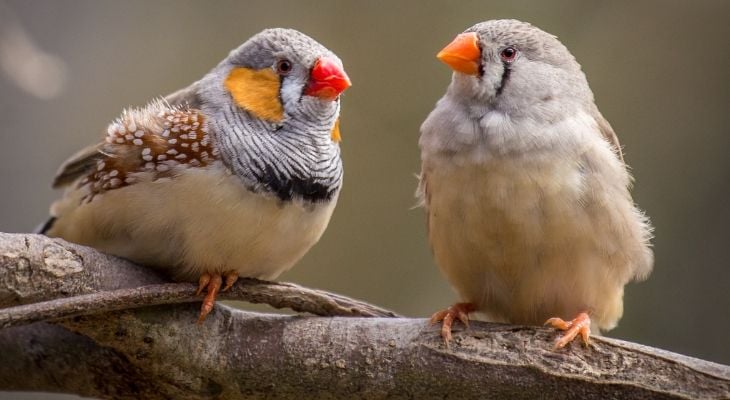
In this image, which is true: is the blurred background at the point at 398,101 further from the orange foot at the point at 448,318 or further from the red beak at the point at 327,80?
the orange foot at the point at 448,318

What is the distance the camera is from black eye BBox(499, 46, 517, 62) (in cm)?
259

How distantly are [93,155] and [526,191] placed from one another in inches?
52.5

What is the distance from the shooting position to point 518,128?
2.47 metres

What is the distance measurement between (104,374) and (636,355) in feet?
4.98

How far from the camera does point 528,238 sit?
2.43 metres

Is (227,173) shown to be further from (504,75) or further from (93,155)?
(504,75)

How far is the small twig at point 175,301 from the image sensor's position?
2174 mm

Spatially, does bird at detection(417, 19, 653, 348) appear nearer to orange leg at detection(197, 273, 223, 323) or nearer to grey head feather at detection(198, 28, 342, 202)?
grey head feather at detection(198, 28, 342, 202)

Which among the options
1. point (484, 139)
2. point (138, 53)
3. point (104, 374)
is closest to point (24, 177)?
point (138, 53)

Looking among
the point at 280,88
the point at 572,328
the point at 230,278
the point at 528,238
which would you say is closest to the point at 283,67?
the point at 280,88

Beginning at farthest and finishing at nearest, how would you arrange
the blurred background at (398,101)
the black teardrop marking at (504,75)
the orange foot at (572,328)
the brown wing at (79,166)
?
the blurred background at (398,101), the brown wing at (79,166), the black teardrop marking at (504,75), the orange foot at (572,328)

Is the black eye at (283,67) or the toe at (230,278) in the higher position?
the black eye at (283,67)

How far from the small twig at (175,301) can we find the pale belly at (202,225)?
0.07 metres

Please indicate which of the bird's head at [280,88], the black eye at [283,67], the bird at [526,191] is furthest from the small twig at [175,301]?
the black eye at [283,67]
